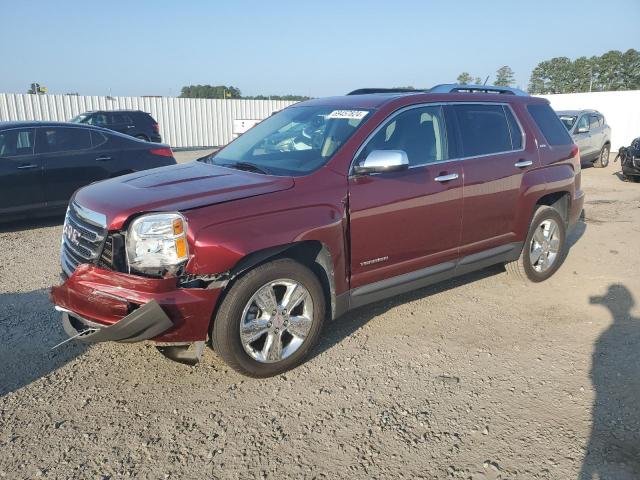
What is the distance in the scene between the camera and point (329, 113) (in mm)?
4242

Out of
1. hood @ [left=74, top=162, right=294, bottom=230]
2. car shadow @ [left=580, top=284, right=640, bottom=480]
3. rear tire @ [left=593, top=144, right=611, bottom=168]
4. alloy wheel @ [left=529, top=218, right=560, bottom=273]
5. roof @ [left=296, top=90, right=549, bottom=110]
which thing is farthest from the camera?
rear tire @ [left=593, top=144, right=611, bottom=168]

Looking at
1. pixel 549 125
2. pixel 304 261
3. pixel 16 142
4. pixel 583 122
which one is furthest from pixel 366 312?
pixel 583 122

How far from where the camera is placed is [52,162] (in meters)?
7.33

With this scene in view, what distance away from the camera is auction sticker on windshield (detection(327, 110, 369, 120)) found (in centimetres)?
396

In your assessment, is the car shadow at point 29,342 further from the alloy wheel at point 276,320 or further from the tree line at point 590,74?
the tree line at point 590,74

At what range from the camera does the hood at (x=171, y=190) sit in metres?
3.10

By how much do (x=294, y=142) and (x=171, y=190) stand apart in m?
1.19

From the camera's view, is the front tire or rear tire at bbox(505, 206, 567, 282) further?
rear tire at bbox(505, 206, 567, 282)

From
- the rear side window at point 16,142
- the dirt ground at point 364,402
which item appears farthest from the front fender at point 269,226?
the rear side window at point 16,142

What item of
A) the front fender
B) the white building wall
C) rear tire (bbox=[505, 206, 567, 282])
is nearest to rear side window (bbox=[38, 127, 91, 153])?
the front fender

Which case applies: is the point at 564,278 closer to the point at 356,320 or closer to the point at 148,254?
the point at 356,320

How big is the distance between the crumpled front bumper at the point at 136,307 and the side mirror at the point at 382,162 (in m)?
1.38

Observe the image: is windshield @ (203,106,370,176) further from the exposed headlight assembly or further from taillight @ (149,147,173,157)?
taillight @ (149,147,173,157)

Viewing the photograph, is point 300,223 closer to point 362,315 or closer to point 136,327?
point 136,327
